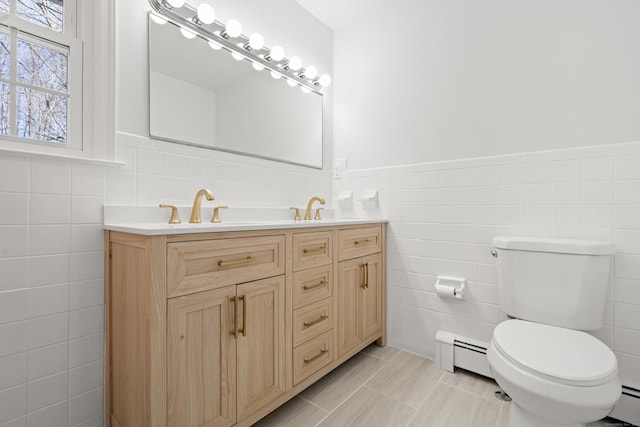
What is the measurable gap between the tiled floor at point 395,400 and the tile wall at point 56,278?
762mm

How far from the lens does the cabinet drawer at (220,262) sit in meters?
0.94

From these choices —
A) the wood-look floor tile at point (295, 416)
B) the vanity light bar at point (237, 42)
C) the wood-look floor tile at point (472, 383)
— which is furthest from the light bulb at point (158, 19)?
the wood-look floor tile at point (472, 383)

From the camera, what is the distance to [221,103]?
1.62 metres

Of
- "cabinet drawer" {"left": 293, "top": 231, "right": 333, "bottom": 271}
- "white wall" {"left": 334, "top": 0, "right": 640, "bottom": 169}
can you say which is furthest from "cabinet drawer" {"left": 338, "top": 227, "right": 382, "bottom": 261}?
"white wall" {"left": 334, "top": 0, "right": 640, "bottom": 169}

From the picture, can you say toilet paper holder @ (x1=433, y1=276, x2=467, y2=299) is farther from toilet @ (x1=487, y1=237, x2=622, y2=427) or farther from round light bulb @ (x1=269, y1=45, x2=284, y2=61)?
round light bulb @ (x1=269, y1=45, x2=284, y2=61)

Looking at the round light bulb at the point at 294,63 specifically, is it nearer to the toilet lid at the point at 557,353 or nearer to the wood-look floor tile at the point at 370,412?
the toilet lid at the point at 557,353

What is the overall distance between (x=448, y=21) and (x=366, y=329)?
6.39 ft

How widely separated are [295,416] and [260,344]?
0.44 metres

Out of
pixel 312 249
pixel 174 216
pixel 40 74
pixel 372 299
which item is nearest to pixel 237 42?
pixel 40 74

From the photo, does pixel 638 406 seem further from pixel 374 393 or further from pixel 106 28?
pixel 106 28

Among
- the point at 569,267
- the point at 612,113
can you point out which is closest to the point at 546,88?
the point at 612,113

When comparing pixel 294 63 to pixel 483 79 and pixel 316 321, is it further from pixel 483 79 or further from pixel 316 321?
pixel 316 321

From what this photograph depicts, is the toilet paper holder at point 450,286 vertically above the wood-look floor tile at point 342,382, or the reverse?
the toilet paper holder at point 450,286

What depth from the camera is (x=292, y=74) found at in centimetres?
202
